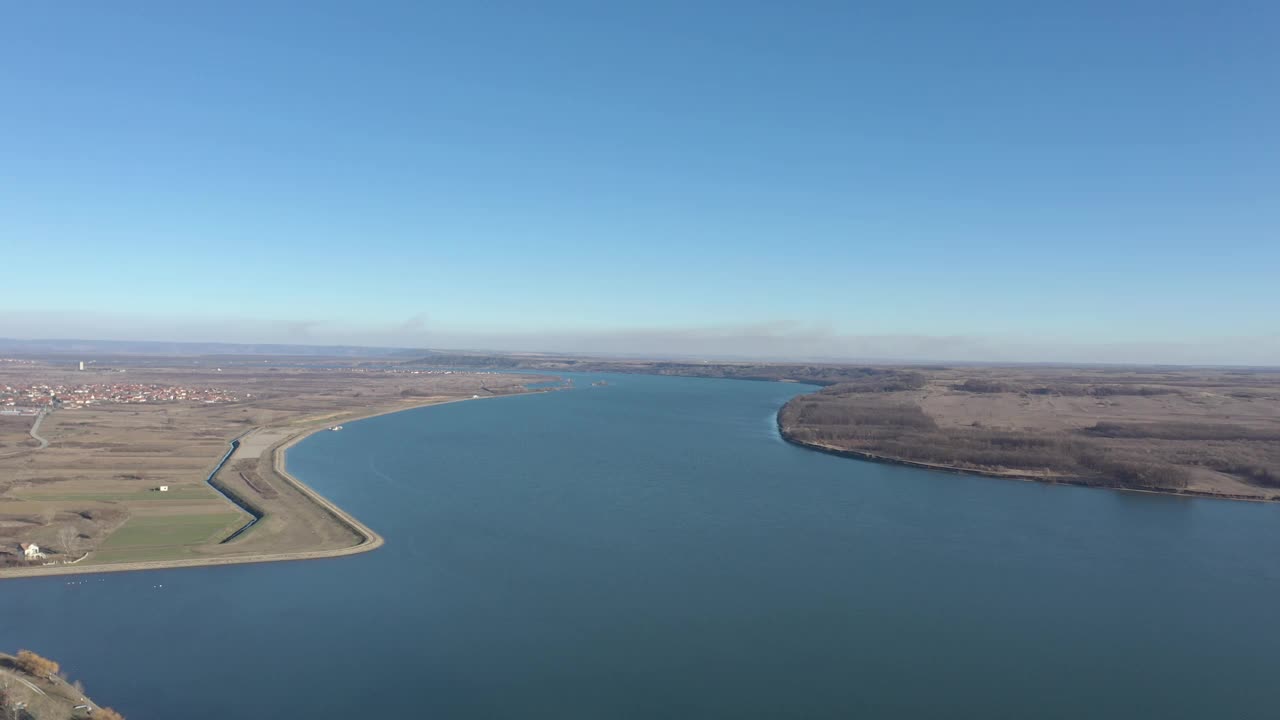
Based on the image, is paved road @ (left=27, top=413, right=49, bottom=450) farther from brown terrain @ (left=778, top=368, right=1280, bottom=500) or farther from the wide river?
brown terrain @ (left=778, top=368, right=1280, bottom=500)

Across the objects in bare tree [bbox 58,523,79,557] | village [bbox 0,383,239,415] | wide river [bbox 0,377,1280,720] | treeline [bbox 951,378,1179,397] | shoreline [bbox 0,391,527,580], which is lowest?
wide river [bbox 0,377,1280,720]

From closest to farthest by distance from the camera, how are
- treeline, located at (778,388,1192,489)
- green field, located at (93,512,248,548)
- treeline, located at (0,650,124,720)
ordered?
treeline, located at (0,650,124,720)
green field, located at (93,512,248,548)
treeline, located at (778,388,1192,489)

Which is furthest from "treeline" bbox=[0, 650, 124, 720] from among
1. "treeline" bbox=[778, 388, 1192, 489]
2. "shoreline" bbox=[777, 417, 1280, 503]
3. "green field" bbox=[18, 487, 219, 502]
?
"treeline" bbox=[778, 388, 1192, 489]

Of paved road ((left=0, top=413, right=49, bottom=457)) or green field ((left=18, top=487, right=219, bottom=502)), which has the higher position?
paved road ((left=0, top=413, right=49, bottom=457))

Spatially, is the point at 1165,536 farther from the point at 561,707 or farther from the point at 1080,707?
the point at 561,707

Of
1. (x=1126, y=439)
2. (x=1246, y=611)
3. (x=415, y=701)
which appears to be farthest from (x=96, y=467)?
(x=1126, y=439)

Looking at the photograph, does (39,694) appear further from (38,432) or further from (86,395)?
(86,395)
